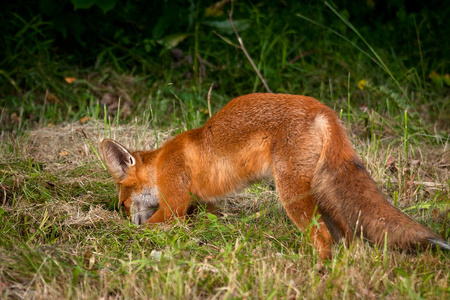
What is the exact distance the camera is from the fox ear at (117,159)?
402 centimetres

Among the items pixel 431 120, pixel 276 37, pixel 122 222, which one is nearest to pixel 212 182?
pixel 122 222

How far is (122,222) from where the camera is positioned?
376cm

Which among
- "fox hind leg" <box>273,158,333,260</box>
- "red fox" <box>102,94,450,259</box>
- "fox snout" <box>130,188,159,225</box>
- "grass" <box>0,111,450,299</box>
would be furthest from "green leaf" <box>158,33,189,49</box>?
"fox hind leg" <box>273,158,333,260</box>

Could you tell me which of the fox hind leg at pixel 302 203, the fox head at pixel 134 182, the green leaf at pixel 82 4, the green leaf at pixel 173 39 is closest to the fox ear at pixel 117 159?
the fox head at pixel 134 182

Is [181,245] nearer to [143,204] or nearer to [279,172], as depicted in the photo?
[279,172]

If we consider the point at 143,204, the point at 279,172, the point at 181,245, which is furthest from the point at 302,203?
the point at 143,204

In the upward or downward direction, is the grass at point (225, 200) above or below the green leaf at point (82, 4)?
below

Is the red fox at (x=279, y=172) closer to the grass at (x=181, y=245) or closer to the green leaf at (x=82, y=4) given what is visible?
the grass at (x=181, y=245)

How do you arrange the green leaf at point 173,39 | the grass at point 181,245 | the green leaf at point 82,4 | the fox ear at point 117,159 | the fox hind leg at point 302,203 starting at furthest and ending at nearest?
the green leaf at point 173,39 → the green leaf at point 82,4 → the fox ear at point 117,159 → the fox hind leg at point 302,203 → the grass at point 181,245

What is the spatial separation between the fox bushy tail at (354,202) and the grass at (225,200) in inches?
6.7

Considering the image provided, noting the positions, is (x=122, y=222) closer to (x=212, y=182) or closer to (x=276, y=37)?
(x=212, y=182)

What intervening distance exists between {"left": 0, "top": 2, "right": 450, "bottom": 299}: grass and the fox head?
16 centimetres

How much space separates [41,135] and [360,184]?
12.2 feet

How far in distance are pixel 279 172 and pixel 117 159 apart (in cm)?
154
